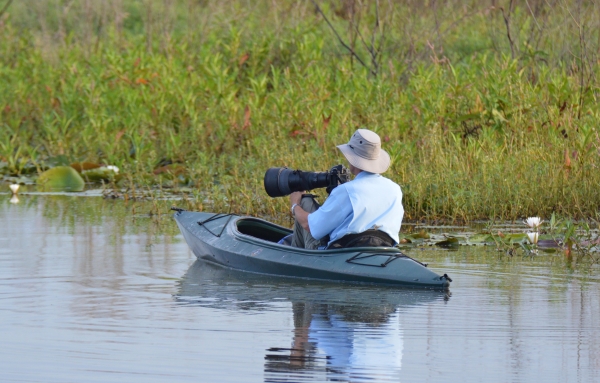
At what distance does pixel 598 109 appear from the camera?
12227 millimetres

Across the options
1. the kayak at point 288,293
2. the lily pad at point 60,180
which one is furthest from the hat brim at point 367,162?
the lily pad at point 60,180

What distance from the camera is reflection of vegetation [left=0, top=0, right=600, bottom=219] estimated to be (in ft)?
37.1

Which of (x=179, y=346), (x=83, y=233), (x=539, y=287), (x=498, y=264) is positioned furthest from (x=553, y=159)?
(x=179, y=346)

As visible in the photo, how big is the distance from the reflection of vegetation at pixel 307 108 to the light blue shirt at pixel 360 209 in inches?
108

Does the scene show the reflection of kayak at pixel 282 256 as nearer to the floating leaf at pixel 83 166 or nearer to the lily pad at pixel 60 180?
the lily pad at pixel 60 180

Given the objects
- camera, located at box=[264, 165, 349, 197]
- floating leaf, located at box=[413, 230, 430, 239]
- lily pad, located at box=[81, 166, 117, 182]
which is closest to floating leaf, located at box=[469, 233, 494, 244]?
floating leaf, located at box=[413, 230, 430, 239]

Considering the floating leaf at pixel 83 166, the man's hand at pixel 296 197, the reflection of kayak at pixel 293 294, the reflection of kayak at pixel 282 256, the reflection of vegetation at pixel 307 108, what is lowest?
the reflection of kayak at pixel 293 294

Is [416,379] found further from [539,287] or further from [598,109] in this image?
[598,109]

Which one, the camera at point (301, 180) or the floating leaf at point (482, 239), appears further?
the floating leaf at point (482, 239)

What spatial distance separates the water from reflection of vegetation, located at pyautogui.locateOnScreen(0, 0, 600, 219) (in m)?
1.95

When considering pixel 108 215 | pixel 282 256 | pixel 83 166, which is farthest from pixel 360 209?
pixel 83 166

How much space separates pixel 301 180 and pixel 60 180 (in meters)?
6.03

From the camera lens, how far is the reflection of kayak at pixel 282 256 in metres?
7.94

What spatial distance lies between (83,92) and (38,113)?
2.58ft
